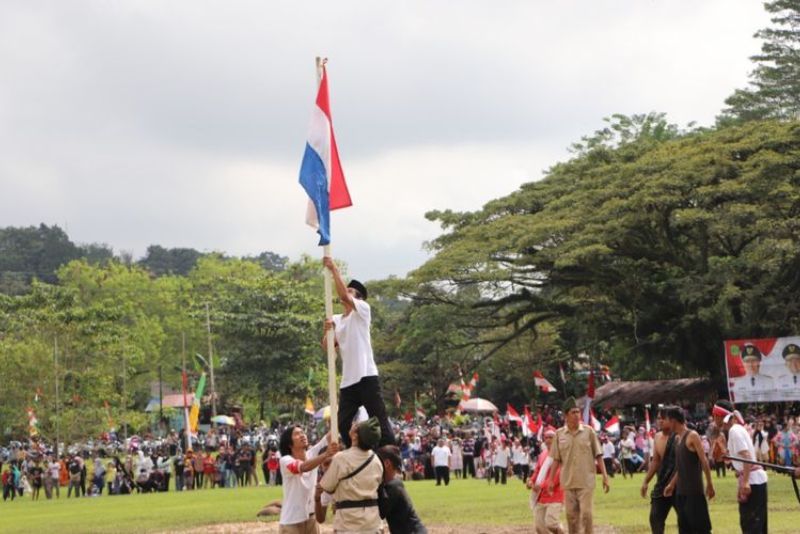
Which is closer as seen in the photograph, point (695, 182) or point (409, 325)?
point (695, 182)

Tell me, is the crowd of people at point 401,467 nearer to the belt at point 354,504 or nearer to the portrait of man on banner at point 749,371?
the belt at point 354,504

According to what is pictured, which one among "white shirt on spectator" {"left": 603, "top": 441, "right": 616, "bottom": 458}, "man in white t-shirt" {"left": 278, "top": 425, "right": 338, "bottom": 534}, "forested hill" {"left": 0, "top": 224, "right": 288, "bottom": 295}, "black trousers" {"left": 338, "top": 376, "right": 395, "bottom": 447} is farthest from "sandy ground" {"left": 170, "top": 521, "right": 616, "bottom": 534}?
"forested hill" {"left": 0, "top": 224, "right": 288, "bottom": 295}

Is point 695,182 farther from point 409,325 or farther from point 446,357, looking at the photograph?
point 446,357

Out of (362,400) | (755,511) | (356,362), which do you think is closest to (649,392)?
(755,511)

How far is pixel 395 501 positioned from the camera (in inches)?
417

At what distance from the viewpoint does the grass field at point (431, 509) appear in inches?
829

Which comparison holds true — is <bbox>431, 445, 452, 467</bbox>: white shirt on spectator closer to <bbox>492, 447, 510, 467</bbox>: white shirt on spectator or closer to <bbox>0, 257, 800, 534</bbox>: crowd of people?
<bbox>492, 447, 510, 467</bbox>: white shirt on spectator

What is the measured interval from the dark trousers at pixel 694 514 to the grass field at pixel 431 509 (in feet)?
16.6

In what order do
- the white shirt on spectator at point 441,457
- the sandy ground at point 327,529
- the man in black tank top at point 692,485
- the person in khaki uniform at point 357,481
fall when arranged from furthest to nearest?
1. the white shirt on spectator at point 441,457
2. the sandy ground at point 327,529
3. the man in black tank top at point 692,485
4. the person in khaki uniform at point 357,481

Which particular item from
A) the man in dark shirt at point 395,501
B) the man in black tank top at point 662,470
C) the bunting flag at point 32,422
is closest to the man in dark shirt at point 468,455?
the bunting flag at point 32,422

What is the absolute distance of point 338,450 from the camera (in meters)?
10.2

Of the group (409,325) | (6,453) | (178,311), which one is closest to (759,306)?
(409,325)

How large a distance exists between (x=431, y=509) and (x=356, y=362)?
48.6 ft

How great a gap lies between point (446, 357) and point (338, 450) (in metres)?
53.4
